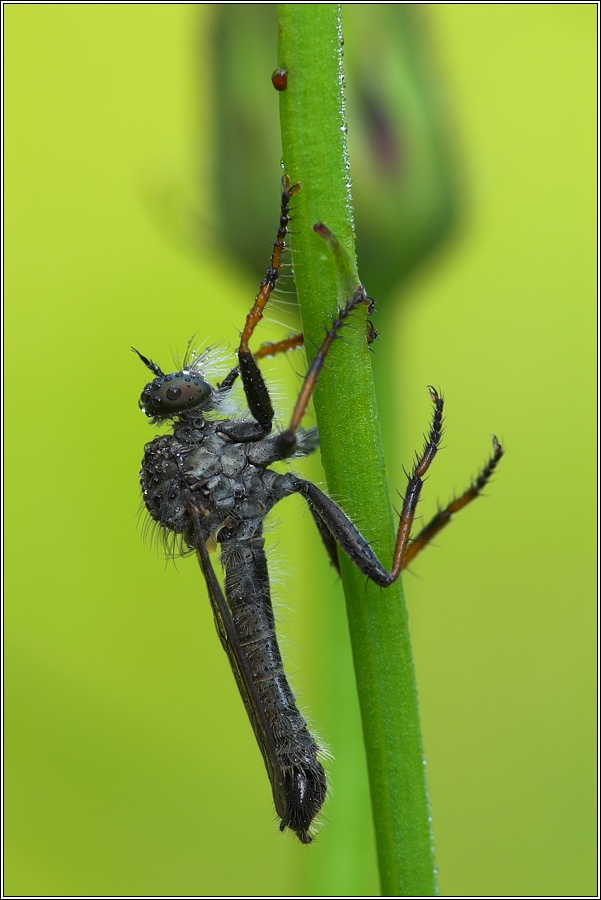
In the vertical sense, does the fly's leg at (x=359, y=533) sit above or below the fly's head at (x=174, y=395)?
below

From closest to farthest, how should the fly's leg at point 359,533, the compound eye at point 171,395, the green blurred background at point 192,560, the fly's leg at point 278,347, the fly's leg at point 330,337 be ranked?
the fly's leg at point 330,337 < the fly's leg at point 359,533 < the compound eye at point 171,395 < the fly's leg at point 278,347 < the green blurred background at point 192,560

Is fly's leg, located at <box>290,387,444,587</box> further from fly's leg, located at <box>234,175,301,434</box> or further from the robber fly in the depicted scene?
fly's leg, located at <box>234,175,301,434</box>

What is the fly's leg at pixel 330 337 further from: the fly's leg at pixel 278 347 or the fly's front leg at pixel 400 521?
the fly's leg at pixel 278 347

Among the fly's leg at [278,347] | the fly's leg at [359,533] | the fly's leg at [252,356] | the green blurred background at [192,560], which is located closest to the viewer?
the fly's leg at [359,533]

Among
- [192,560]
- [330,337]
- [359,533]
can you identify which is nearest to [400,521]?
[359,533]

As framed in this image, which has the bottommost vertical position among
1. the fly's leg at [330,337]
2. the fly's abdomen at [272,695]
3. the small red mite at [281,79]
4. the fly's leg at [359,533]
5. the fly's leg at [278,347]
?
the fly's abdomen at [272,695]

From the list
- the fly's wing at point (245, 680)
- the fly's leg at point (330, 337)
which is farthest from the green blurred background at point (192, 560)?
the fly's leg at point (330, 337)

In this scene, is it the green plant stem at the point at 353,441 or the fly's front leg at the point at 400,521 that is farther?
the fly's front leg at the point at 400,521
